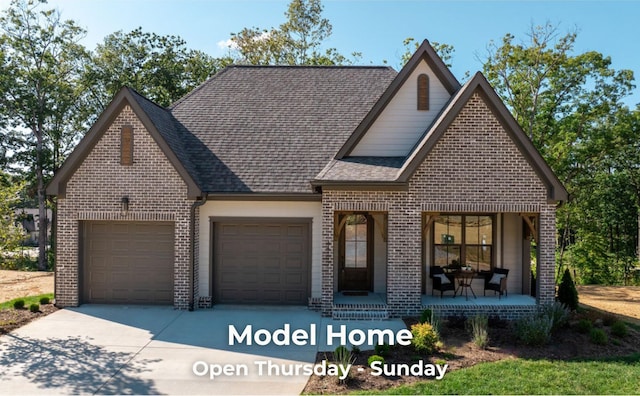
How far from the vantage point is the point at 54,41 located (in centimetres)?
2664

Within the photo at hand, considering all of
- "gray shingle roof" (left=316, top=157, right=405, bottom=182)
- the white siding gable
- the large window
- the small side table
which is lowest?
the small side table

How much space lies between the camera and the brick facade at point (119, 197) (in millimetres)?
11789

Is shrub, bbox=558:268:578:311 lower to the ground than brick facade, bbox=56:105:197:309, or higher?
lower

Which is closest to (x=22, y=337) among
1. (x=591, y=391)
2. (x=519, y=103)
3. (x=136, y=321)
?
(x=136, y=321)

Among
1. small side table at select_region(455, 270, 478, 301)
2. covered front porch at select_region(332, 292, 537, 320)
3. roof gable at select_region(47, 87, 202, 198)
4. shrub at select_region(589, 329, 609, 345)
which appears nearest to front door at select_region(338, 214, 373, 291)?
covered front porch at select_region(332, 292, 537, 320)

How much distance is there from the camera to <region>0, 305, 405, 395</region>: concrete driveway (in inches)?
280

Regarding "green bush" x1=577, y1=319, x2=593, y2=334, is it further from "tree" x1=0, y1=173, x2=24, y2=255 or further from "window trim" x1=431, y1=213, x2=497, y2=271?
"tree" x1=0, y1=173, x2=24, y2=255

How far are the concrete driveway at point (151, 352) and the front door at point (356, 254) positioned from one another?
197cm

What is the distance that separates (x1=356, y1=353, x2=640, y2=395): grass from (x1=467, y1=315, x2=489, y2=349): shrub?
71 cm

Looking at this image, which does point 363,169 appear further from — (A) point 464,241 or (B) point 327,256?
(A) point 464,241

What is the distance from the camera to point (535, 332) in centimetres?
886

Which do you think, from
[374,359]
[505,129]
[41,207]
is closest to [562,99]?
[505,129]

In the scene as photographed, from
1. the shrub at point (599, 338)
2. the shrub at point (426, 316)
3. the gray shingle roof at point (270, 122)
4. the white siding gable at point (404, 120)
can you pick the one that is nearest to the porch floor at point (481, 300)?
the shrub at point (426, 316)

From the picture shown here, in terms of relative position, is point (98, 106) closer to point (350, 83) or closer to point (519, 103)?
point (350, 83)
